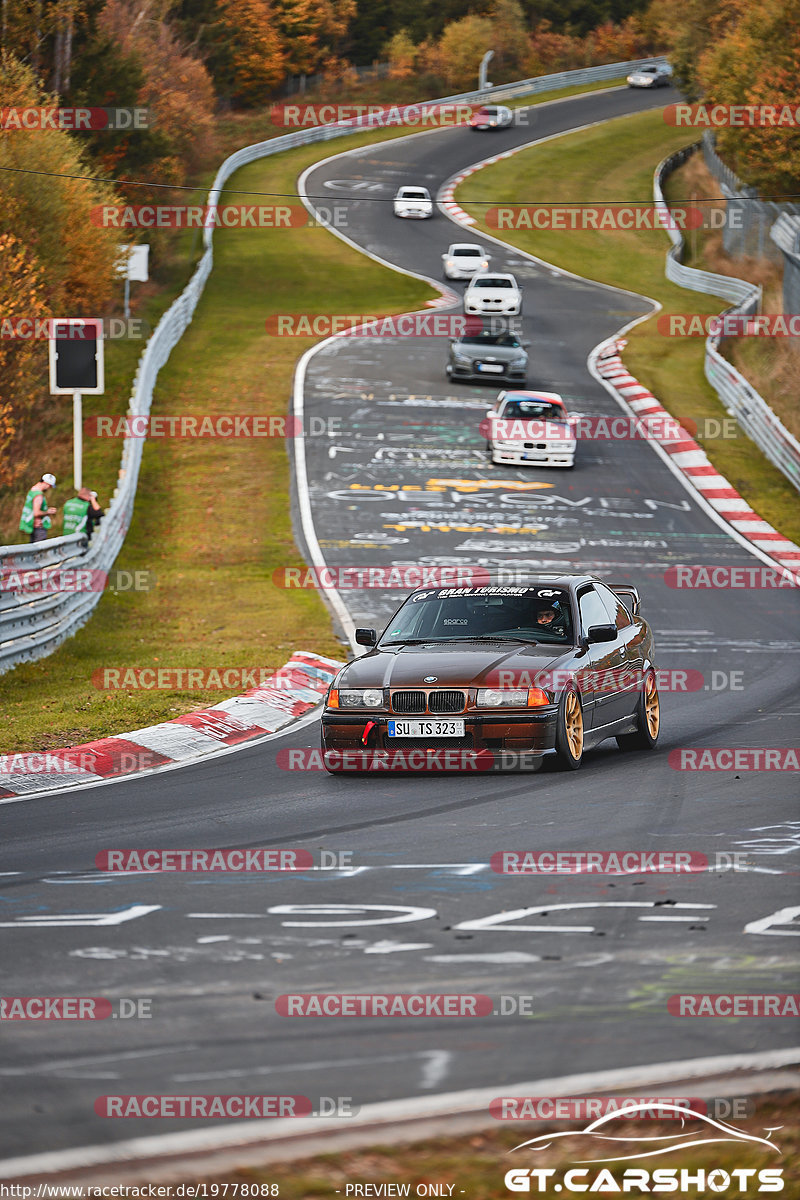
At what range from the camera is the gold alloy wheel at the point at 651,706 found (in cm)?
1309

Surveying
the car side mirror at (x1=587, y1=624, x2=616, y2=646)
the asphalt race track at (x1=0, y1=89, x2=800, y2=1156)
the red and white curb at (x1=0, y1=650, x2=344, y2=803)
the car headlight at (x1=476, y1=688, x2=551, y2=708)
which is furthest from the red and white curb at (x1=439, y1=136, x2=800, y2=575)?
the car headlight at (x1=476, y1=688, x2=551, y2=708)

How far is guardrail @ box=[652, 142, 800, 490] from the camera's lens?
33.2 meters

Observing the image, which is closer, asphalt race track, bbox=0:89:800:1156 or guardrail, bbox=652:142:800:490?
asphalt race track, bbox=0:89:800:1156

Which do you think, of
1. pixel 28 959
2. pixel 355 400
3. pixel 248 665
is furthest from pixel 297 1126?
pixel 355 400

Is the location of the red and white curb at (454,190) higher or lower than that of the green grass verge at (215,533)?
higher

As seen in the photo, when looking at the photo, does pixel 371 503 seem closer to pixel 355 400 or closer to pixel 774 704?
pixel 355 400

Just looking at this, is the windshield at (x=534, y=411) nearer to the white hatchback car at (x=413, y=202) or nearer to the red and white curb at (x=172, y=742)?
the red and white curb at (x=172, y=742)

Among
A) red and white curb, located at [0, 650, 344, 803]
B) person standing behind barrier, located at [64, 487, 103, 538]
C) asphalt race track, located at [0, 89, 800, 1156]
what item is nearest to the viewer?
asphalt race track, located at [0, 89, 800, 1156]

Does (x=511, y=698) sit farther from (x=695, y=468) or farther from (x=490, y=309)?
(x=490, y=309)

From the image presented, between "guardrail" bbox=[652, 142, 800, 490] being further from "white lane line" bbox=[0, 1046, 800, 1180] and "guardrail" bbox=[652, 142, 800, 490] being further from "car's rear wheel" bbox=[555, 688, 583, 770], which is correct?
"white lane line" bbox=[0, 1046, 800, 1180]

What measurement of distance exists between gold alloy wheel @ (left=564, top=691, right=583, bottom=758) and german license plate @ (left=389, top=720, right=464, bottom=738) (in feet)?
2.53

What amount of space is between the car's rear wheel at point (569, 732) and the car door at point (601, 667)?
1.00 ft

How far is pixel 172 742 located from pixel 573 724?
3.36m


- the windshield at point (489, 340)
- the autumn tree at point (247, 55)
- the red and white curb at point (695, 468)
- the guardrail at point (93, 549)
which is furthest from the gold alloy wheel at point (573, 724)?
the autumn tree at point (247, 55)
